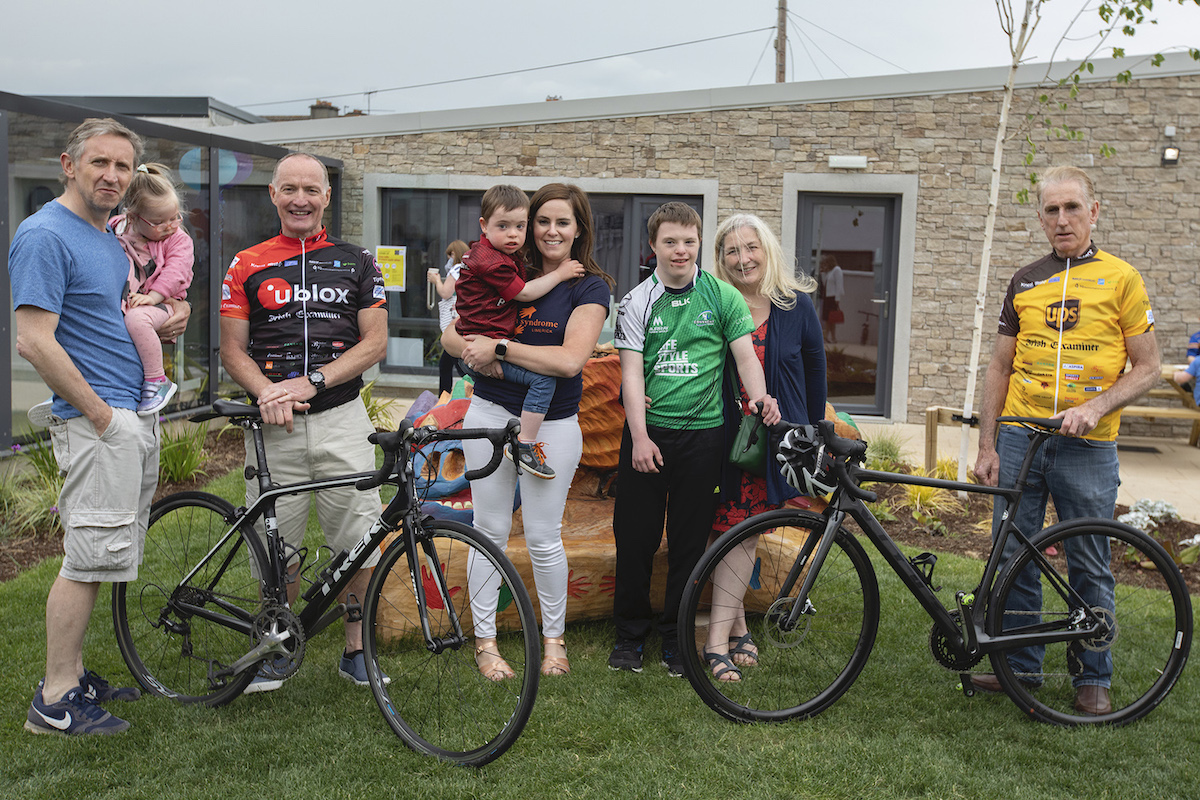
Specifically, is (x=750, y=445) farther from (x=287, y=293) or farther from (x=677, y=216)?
(x=287, y=293)

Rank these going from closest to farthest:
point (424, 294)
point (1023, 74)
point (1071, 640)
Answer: point (1071, 640), point (1023, 74), point (424, 294)

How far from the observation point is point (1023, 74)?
33.7ft

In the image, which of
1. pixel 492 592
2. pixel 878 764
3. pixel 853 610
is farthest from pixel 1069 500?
pixel 492 592

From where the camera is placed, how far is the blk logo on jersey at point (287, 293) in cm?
329

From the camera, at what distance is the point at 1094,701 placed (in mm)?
3363

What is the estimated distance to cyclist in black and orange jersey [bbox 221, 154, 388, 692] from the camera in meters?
3.28

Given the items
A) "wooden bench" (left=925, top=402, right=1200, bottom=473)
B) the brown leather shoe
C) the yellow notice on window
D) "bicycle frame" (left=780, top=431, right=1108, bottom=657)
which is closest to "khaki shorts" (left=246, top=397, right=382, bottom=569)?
"bicycle frame" (left=780, top=431, right=1108, bottom=657)

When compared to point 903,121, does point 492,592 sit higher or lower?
lower

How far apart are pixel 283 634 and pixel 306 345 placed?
0.99 metres

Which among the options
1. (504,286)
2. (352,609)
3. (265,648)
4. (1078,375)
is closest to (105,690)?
(265,648)

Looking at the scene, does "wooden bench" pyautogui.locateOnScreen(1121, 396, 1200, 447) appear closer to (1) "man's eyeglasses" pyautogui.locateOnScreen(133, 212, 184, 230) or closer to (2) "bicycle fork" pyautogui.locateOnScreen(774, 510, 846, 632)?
(2) "bicycle fork" pyautogui.locateOnScreen(774, 510, 846, 632)

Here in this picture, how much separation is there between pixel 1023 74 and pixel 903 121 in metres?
1.31

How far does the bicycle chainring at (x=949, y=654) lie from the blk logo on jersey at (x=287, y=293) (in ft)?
7.87

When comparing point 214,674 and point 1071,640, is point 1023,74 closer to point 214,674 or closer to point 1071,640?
point 1071,640
